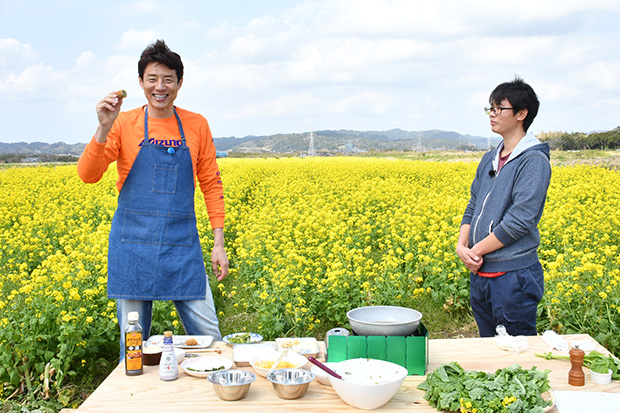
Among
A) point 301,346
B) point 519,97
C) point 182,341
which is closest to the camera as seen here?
point 301,346

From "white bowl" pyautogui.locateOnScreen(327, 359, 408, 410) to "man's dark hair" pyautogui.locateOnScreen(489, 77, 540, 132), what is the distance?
170cm

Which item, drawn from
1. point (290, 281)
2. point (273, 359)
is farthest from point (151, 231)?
point (290, 281)

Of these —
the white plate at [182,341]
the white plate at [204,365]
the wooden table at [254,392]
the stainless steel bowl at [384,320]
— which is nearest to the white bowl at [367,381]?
the wooden table at [254,392]

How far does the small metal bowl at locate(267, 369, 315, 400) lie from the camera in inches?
78.1

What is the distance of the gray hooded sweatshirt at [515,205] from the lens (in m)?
2.96

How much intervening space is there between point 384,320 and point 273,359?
1.79 feet

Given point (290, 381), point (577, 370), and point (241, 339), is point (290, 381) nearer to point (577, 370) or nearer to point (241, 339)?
point (241, 339)

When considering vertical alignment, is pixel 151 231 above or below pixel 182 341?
above

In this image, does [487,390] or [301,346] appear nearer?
[487,390]

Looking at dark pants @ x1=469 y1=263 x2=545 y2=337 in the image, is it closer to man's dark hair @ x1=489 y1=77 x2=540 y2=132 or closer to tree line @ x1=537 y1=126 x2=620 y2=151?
man's dark hair @ x1=489 y1=77 x2=540 y2=132

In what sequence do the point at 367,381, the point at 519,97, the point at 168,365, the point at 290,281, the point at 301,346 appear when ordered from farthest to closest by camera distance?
1. the point at 290,281
2. the point at 519,97
3. the point at 301,346
4. the point at 168,365
5. the point at 367,381

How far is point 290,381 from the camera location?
2061mm

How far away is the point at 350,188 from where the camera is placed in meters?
13.3

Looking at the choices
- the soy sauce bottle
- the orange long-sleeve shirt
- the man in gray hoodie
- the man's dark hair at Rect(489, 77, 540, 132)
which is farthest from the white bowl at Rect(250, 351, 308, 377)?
the man's dark hair at Rect(489, 77, 540, 132)
